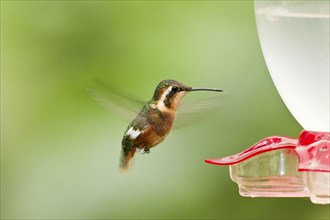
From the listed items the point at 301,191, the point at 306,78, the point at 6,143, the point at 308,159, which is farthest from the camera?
the point at 6,143

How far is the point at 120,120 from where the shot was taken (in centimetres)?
537

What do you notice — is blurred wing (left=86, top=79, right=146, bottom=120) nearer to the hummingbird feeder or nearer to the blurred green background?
the hummingbird feeder

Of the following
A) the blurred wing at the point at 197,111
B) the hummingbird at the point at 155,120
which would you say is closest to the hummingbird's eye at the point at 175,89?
the hummingbird at the point at 155,120

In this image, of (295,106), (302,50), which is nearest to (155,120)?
(295,106)

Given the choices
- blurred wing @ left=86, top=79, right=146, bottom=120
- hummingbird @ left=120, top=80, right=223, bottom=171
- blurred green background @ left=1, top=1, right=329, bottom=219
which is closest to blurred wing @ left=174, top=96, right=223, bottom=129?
hummingbird @ left=120, top=80, right=223, bottom=171

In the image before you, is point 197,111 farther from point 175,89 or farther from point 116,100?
point 116,100

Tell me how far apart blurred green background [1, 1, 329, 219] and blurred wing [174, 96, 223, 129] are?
1.53 metres

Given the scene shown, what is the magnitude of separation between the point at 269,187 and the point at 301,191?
0.10 metres

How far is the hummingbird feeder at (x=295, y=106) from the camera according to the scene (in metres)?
3.13

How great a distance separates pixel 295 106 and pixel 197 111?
361 mm

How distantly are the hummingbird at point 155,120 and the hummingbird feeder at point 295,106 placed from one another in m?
0.29

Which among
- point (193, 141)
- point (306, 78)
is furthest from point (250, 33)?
point (306, 78)

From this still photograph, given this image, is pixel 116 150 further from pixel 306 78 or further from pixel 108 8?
pixel 306 78

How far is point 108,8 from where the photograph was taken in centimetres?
578
